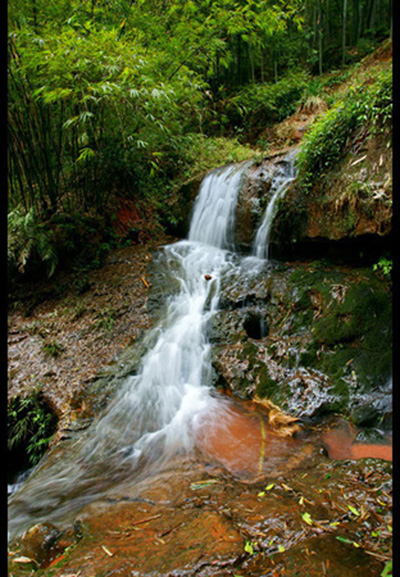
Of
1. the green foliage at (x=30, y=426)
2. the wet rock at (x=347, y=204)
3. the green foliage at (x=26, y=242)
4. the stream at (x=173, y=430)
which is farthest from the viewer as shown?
the green foliage at (x=26, y=242)

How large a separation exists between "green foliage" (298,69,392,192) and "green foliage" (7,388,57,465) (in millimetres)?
4669

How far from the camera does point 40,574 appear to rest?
61.2 inches

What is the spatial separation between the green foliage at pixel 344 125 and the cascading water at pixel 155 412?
67.8 inches

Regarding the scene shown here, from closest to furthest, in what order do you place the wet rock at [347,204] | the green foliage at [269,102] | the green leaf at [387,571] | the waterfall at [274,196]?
the green leaf at [387,571] → the wet rock at [347,204] → the waterfall at [274,196] → the green foliage at [269,102]

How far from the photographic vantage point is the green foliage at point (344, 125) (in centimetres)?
375

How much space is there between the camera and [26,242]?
17.8ft

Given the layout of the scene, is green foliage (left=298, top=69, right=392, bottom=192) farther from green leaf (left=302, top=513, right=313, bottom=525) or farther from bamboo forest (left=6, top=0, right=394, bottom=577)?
green leaf (left=302, top=513, right=313, bottom=525)

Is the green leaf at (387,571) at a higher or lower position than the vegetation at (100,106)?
lower

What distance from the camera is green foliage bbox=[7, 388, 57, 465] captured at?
11.7 feet

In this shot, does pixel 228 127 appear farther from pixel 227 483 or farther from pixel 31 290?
pixel 227 483

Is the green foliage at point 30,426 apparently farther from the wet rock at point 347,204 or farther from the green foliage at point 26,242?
the wet rock at point 347,204

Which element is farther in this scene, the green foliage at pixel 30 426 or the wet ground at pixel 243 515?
the green foliage at pixel 30 426

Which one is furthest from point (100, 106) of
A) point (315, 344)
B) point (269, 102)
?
point (269, 102)

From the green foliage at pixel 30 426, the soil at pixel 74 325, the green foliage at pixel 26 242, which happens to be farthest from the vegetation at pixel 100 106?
the green foliage at pixel 30 426
